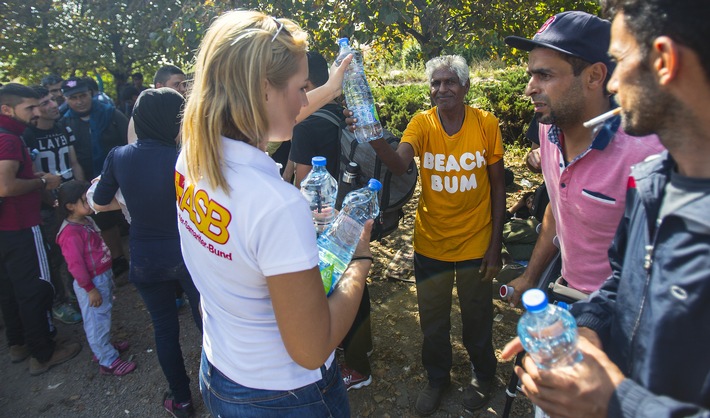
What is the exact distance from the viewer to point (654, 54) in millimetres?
1097

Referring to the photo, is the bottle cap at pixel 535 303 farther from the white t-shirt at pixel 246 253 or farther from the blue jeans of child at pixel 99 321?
the blue jeans of child at pixel 99 321

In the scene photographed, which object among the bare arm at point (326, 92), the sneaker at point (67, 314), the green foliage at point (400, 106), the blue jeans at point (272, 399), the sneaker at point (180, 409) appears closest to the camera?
the blue jeans at point (272, 399)

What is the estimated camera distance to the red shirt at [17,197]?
353 cm

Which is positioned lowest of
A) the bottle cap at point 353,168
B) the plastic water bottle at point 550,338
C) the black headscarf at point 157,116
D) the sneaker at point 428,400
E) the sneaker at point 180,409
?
the sneaker at point 180,409

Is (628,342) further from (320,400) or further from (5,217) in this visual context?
(5,217)

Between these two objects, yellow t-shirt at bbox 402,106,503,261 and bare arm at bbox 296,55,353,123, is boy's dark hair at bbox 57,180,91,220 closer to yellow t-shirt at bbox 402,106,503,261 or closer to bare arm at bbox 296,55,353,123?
bare arm at bbox 296,55,353,123

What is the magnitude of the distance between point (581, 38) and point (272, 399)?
A: 2009 millimetres

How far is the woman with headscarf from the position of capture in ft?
9.42

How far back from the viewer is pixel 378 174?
304 centimetres

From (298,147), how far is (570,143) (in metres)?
1.73

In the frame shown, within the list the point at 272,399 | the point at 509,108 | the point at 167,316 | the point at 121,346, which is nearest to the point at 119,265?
the point at 121,346

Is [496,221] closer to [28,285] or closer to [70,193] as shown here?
[70,193]

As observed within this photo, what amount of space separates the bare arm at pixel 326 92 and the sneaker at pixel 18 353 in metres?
3.49

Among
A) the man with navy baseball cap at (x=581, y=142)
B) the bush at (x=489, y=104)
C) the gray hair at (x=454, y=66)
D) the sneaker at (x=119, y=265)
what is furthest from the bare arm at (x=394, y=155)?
the bush at (x=489, y=104)
